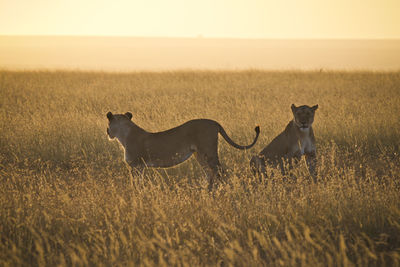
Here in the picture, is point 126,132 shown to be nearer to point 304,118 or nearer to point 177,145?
point 177,145

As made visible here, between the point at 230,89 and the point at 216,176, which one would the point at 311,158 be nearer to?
the point at 216,176

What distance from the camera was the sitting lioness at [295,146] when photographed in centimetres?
658

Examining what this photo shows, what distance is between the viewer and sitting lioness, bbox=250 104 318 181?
6.58m

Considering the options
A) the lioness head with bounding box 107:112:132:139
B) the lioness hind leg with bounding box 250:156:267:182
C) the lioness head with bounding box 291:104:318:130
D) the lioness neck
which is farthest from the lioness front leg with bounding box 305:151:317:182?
the lioness head with bounding box 107:112:132:139

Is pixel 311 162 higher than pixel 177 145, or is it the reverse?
pixel 177 145

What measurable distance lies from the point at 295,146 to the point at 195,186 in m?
1.59

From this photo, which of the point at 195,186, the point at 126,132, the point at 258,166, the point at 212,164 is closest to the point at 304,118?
the point at 258,166

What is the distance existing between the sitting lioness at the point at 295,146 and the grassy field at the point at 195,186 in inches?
11.9

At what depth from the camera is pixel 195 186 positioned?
20.6ft

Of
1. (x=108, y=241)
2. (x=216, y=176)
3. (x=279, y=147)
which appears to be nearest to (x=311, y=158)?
(x=279, y=147)

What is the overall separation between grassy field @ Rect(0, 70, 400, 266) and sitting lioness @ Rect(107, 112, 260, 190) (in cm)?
34

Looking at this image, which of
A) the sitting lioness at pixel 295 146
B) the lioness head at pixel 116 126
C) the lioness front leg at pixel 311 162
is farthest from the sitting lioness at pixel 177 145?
the lioness front leg at pixel 311 162

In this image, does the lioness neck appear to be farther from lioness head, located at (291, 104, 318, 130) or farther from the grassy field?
lioness head, located at (291, 104, 318, 130)

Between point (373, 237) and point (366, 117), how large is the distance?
7351mm
